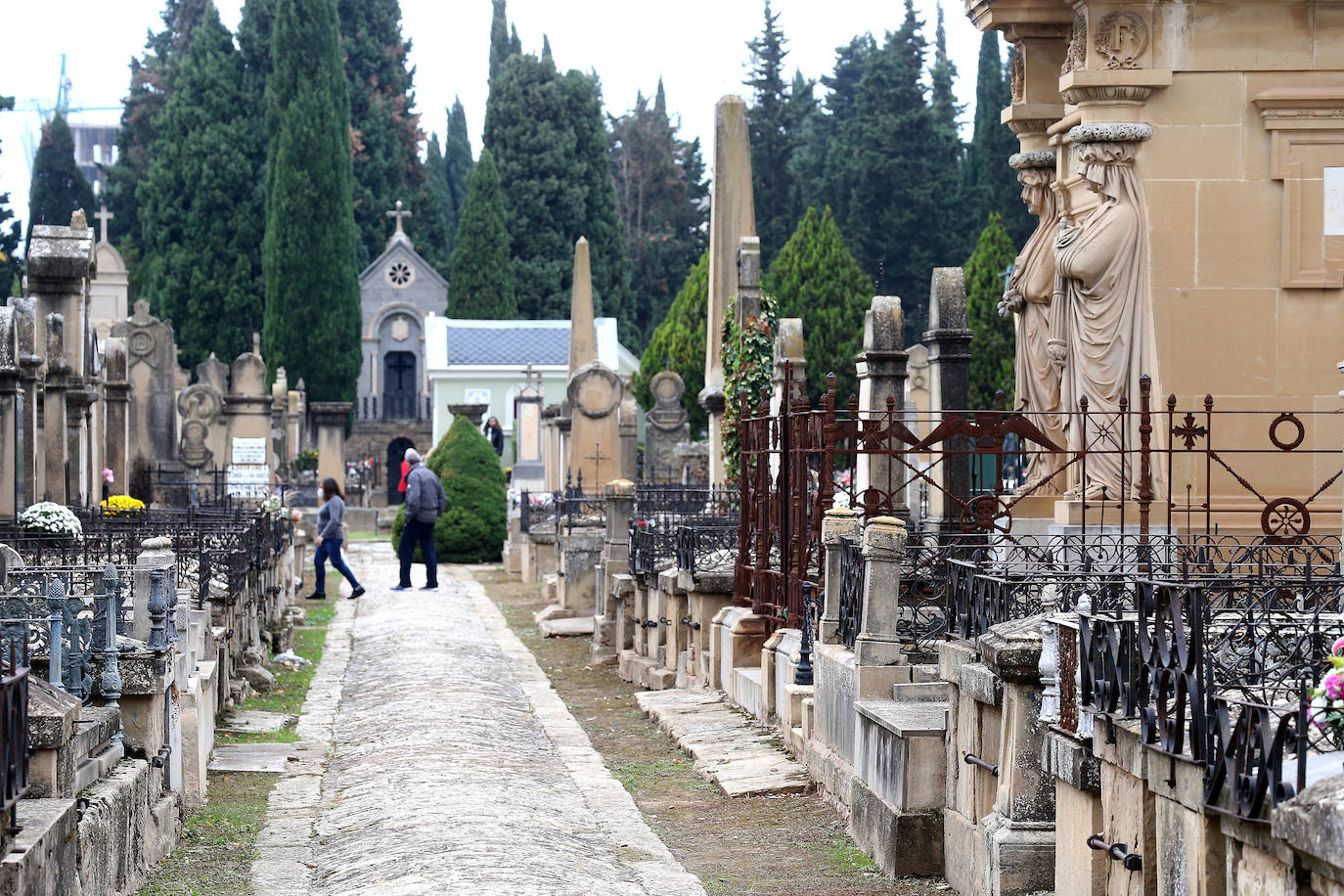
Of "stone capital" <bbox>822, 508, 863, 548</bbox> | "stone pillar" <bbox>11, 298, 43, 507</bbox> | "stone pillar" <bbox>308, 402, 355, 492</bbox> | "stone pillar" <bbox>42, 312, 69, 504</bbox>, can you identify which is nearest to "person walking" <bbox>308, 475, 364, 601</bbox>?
"stone pillar" <bbox>42, 312, 69, 504</bbox>

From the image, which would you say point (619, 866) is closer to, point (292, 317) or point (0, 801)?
point (0, 801)

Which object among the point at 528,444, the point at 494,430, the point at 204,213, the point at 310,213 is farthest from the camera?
the point at 204,213

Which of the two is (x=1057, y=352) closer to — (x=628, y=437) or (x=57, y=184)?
(x=628, y=437)

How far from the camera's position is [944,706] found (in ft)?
26.3

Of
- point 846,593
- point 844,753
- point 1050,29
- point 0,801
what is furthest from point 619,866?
point 1050,29

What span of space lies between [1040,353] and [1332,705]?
7203 mm

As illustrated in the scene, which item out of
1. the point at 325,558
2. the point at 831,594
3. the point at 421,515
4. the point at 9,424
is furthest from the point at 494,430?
the point at 831,594

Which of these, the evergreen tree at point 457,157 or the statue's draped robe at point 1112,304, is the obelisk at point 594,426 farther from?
the evergreen tree at point 457,157

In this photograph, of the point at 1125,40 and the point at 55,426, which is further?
the point at 55,426

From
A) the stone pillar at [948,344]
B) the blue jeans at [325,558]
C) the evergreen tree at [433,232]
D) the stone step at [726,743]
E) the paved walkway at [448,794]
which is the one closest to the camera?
the paved walkway at [448,794]

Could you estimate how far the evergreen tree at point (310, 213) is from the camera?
169 ft

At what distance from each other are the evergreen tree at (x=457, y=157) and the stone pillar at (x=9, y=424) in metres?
65.6

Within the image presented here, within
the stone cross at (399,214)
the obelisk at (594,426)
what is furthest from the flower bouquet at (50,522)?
the stone cross at (399,214)

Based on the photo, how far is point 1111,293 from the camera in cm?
1073
